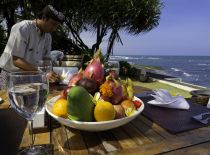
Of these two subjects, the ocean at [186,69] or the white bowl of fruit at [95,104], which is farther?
the ocean at [186,69]

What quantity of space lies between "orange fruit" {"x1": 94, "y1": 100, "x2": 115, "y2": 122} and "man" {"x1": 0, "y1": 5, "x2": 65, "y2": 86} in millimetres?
1237

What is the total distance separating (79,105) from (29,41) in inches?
62.1

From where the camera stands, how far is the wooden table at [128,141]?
834mm

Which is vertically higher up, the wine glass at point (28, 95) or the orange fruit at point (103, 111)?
the wine glass at point (28, 95)

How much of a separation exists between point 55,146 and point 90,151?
124 mm

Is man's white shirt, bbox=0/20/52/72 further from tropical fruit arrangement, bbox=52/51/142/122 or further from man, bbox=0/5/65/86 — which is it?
tropical fruit arrangement, bbox=52/51/142/122

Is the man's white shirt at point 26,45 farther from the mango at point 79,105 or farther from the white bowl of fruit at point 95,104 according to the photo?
the mango at point 79,105

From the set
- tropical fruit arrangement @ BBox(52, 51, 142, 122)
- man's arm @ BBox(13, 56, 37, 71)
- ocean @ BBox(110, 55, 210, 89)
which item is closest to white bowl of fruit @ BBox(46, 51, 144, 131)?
tropical fruit arrangement @ BBox(52, 51, 142, 122)

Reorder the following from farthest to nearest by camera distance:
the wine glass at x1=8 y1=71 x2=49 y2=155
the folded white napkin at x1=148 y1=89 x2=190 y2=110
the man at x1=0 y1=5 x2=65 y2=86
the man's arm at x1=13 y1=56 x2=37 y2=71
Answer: the man at x1=0 y1=5 x2=65 y2=86, the man's arm at x1=13 y1=56 x2=37 y2=71, the folded white napkin at x1=148 y1=89 x2=190 y2=110, the wine glass at x1=8 y1=71 x2=49 y2=155

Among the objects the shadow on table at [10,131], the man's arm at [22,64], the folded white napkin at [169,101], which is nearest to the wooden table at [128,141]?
the shadow on table at [10,131]

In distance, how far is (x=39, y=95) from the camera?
0.80 m

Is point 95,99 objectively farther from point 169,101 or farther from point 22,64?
point 22,64

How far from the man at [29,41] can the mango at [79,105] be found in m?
1.22

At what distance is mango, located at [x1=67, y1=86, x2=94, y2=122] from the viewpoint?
0.88m
